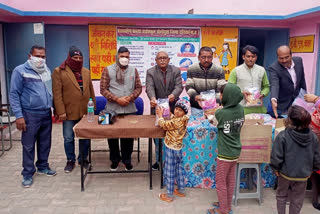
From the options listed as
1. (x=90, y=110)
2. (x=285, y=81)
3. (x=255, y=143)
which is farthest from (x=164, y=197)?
(x=285, y=81)

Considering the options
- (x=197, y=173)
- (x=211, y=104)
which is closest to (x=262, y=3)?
(x=211, y=104)

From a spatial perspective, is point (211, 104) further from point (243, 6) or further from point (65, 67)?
point (243, 6)

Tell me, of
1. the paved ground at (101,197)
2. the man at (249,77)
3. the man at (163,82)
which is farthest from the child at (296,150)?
the man at (163,82)

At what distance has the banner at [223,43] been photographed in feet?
23.4

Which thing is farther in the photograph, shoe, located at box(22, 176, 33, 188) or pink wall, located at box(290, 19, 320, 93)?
pink wall, located at box(290, 19, 320, 93)

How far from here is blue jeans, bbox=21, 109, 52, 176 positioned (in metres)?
Result: 3.77

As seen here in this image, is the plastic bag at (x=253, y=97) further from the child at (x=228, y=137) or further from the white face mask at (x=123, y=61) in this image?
the white face mask at (x=123, y=61)

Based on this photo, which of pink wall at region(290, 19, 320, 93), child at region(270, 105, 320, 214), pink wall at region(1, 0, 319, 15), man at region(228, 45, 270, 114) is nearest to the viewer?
child at region(270, 105, 320, 214)

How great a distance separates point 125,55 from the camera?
13.0 feet

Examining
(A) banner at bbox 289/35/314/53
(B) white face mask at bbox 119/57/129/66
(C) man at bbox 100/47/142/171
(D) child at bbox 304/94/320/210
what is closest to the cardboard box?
(D) child at bbox 304/94/320/210

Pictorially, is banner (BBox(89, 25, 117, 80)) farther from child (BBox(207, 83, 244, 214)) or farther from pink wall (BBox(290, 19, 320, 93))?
pink wall (BBox(290, 19, 320, 93))

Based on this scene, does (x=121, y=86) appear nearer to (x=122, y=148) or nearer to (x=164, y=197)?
(x=122, y=148)

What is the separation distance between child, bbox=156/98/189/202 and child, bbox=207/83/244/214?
44 cm

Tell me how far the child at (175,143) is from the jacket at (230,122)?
0.47 meters
